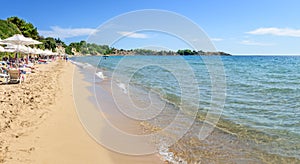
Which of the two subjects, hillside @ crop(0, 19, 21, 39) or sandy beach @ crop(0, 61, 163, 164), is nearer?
sandy beach @ crop(0, 61, 163, 164)

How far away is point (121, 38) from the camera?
4891mm

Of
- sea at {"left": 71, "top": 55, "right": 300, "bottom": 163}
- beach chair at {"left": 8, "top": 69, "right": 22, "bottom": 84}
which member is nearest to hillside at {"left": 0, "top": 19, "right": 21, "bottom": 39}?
beach chair at {"left": 8, "top": 69, "right": 22, "bottom": 84}

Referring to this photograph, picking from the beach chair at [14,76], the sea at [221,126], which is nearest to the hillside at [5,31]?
the beach chair at [14,76]

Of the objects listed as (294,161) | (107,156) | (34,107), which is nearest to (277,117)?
(294,161)

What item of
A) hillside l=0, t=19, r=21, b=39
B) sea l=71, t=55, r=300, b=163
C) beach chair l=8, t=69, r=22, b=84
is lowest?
sea l=71, t=55, r=300, b=163

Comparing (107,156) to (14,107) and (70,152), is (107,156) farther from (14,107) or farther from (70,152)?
(14,107)

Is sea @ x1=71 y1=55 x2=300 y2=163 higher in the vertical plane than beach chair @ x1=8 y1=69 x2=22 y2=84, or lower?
lower

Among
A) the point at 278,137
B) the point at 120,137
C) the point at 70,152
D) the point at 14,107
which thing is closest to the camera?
the point at 70,152

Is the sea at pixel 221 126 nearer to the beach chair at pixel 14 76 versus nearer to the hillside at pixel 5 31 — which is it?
the beach chair at pixel 14 76

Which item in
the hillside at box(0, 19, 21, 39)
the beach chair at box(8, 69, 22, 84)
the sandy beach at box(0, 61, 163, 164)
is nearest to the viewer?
the sandy beach at box(0, 61, 163, 164)

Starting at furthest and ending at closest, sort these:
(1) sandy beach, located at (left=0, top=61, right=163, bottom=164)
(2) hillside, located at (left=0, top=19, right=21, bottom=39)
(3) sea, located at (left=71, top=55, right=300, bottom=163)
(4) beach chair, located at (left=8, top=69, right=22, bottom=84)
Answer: (2) hillside, located at (left=0, top=19, right=21, bottom=39), (4) beach chair, located at (left=8, top=69, right=22, bottom=84), (3) sea, located at (left=71, top=55, right=300, bottom=163), (1) sandy beach, located at (left=0, top=61, right=163, bottom=164)

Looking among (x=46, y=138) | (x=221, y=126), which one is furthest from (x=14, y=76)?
(x=221, y=126)

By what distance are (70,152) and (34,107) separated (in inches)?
142

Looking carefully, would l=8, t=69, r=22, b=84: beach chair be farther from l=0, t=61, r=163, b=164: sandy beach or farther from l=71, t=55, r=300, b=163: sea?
l=71, t=55, r=300, b=163: sea
